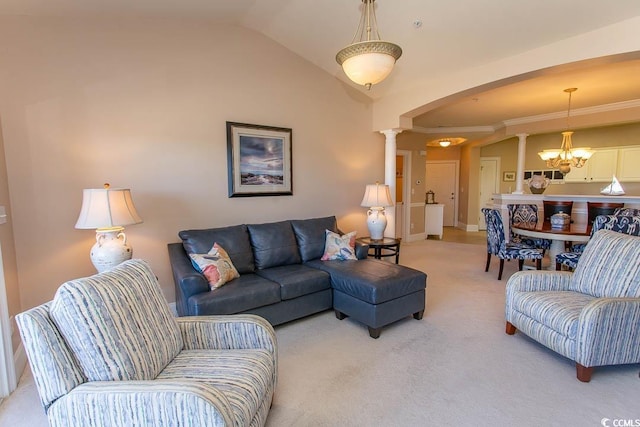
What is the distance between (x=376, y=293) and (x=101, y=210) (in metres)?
2.28

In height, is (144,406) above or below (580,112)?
below

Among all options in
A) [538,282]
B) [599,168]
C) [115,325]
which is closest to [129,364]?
[115,325]

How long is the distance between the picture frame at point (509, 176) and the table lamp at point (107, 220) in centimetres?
853

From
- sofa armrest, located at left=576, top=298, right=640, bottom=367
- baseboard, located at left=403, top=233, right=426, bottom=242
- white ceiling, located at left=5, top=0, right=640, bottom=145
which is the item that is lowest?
baseboard, located at left=403, top=233, right=426, bottom=242

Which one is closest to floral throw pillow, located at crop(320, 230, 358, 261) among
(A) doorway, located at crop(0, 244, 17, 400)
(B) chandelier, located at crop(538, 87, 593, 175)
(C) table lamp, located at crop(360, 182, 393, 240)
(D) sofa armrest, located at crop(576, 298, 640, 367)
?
(C) table lamp, located at crop(360, 182, 393, 240)

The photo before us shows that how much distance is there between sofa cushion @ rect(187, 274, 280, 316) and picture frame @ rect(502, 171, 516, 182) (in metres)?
7.65

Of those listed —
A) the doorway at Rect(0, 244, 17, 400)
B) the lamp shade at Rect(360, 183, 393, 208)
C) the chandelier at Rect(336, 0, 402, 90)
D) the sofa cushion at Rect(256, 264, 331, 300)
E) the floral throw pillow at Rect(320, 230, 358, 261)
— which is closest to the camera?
the doorway at Rect(0, 244, 17, 400)

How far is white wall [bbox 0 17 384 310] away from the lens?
261cm

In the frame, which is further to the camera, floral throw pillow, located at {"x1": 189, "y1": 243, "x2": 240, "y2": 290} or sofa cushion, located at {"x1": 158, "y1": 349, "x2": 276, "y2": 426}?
floral throw pillow, located at {"x1": 189, "y1": 243, "x2": 240, "y2": 290}

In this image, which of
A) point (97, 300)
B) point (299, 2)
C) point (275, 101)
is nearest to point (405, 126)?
point (275, 101)

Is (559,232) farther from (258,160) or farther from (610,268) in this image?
(258,160)

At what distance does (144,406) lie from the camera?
3.83 feet

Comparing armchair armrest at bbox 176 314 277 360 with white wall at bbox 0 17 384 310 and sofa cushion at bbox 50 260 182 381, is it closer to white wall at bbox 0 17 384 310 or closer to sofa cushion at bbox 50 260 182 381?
sofa cushion at bbox 50 260 182 381

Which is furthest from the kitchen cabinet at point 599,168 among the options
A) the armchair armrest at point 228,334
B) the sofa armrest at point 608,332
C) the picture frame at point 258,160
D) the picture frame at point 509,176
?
the armchair armrest at point 228,334
